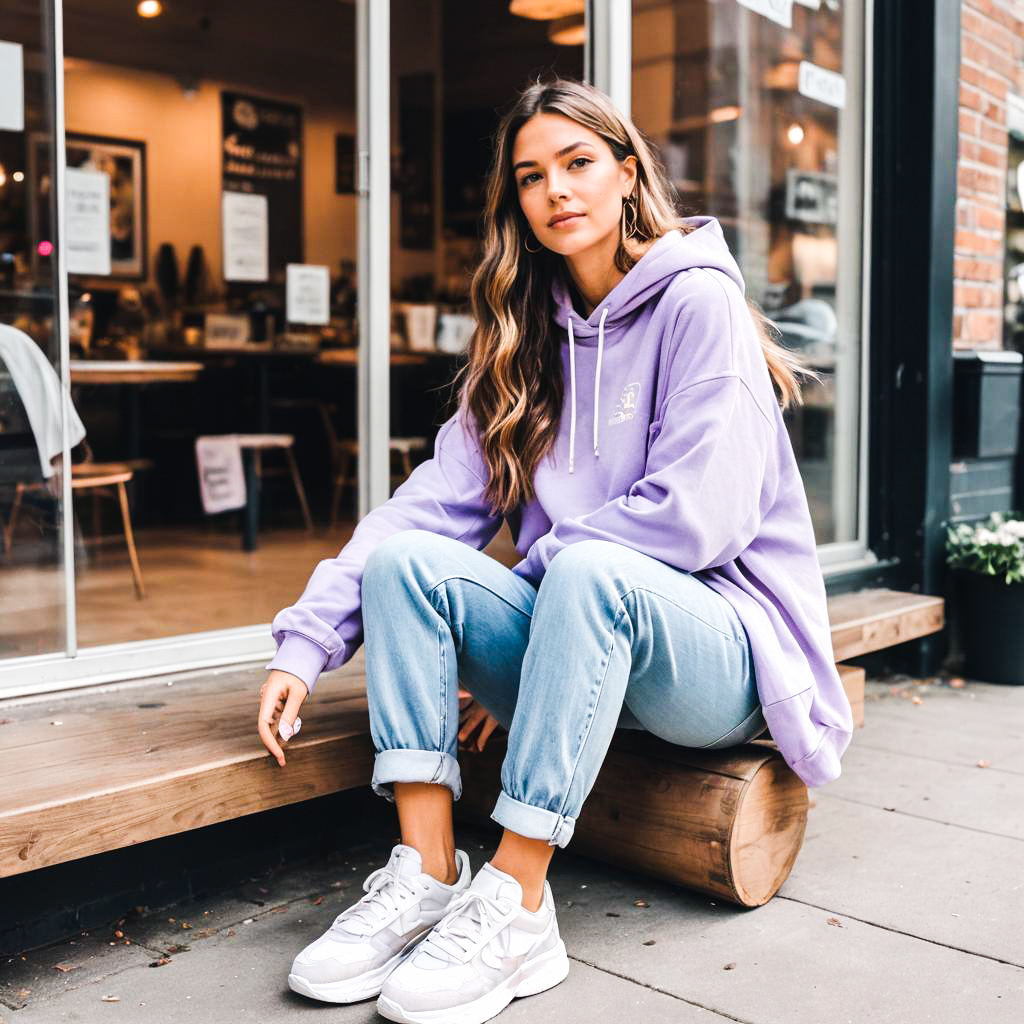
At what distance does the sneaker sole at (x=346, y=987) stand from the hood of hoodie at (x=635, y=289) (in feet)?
2.75

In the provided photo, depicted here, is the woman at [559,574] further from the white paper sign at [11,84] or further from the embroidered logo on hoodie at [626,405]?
the white paper sign at [11,84]

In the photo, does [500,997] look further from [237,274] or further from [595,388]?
[237,274]

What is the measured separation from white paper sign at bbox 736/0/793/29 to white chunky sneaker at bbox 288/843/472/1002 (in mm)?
2845

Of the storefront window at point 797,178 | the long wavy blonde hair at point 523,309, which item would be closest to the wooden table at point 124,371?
the storefront window at point 797,178

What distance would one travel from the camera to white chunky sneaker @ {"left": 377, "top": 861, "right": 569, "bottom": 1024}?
168 cm

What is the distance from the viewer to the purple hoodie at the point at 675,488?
1.89m

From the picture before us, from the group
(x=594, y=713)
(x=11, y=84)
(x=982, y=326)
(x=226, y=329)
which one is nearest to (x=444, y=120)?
(x=226, y=329)

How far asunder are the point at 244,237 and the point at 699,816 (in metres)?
6.65

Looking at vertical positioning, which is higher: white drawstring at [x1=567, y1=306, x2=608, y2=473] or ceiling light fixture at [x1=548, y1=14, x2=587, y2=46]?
ceiling light fixture at [x1=548, y1=14, x2=587, y2=46]

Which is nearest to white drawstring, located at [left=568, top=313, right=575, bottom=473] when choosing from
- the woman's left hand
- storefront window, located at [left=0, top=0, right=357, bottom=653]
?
the woman's left hand

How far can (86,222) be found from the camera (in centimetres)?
393

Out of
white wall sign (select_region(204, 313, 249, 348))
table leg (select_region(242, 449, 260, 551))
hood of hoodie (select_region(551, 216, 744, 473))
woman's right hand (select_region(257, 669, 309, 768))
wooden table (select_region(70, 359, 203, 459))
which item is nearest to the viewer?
woman's right hand (select_region(257, 669, 309, 768))

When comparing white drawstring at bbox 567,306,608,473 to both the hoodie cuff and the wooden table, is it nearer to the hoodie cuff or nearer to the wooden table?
the hoodie cuff

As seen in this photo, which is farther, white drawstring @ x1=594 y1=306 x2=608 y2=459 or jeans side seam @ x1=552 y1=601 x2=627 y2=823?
white drawstring @ x1=594 y1=306 x2=608 y2=459
